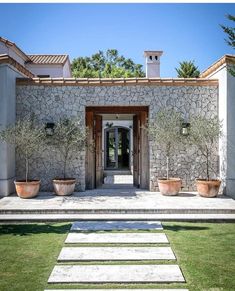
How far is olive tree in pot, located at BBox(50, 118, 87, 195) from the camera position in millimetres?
10031

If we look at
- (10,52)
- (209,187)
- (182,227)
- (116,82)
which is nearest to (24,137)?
(116,82)

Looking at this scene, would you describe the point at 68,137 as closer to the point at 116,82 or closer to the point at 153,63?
the point at 116,82

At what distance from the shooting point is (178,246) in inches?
229

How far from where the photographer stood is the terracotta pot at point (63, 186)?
32.7 feet

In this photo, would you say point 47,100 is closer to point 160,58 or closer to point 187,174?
point 187,174

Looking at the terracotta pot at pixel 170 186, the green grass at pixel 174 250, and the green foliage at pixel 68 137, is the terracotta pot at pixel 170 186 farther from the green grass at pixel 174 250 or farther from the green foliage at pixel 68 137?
the green foliage at pixel 68 137

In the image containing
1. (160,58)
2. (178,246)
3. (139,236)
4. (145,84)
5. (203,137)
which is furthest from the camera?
(160,58)

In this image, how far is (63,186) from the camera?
32.7 feet

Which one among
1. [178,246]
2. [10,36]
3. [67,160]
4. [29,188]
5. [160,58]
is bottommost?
[178,246]

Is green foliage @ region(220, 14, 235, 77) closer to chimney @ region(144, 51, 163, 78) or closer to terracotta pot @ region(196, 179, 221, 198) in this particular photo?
terracotta pot @ region(196, 179, 221, 198)

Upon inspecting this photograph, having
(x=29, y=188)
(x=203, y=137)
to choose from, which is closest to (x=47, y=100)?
(x=29, y=188)

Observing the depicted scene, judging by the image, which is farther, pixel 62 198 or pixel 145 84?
pixel 145 84

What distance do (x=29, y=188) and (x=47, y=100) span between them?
316 cm

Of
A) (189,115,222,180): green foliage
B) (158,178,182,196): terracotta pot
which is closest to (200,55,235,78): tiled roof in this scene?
(189,115,222,180): green foliage
